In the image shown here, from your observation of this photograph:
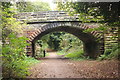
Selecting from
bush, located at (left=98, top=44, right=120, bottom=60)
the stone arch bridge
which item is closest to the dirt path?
bush, located at (left=98, top=44, right=120, bottom=60)

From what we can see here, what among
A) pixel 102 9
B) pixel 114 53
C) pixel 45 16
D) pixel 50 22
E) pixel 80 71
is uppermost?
pixel 45 16

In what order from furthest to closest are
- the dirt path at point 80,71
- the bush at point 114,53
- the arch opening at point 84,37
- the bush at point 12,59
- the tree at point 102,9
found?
the arch opening at point 84,37, the bush at point 114,53, the dirt path at point 80,71, the tree at point 102,9, the bush at point 12,59

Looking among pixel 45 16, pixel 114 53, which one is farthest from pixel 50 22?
pixel 114 53

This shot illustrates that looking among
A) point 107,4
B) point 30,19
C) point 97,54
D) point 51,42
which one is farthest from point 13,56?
point 51,42

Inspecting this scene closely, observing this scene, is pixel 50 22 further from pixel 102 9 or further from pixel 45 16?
pixel 102 9

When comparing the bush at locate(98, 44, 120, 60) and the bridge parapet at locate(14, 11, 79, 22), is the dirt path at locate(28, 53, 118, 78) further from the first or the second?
the bridge parapet at locate(14, 11, 79, 22)

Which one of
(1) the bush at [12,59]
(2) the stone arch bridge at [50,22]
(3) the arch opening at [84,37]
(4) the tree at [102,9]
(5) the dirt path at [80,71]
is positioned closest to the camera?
(1) the bush at [12,59]

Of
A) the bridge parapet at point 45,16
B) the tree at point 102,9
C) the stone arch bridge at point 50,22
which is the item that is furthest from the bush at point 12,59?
the bridge parapet at point 45,16

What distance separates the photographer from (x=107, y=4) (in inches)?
187

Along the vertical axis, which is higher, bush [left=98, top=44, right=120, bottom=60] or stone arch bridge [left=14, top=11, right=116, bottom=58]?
stone arch bridge [left=14, top=11, right=116, bottom=58]

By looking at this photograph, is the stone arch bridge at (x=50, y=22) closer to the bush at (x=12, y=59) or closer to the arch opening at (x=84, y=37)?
the arch opening at (x=84, y=37)

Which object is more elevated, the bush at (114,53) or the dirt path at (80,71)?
the bush at (114,53)

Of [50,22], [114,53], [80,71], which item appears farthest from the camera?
[50,22]

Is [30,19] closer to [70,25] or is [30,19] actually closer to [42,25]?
[42,25]
